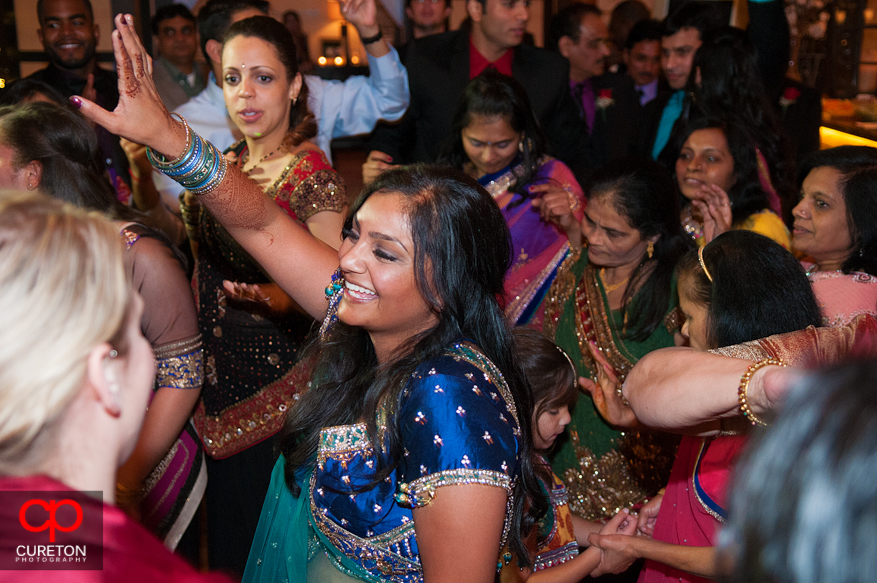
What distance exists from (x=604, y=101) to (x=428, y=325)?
2948 millimetres

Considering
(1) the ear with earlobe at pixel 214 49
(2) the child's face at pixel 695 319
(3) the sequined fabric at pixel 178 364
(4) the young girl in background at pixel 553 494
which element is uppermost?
(1) the ear with earlobe at pixel 214 49

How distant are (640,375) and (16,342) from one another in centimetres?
83

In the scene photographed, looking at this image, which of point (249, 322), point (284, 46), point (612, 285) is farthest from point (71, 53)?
point (612, 285)

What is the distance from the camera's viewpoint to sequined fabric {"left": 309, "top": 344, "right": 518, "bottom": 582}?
3.22 ft

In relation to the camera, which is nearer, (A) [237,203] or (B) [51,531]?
(B) [51,531]

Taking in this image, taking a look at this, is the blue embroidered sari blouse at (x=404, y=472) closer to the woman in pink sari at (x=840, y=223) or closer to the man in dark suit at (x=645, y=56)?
the woman in pink sari at (x=840, y=223)

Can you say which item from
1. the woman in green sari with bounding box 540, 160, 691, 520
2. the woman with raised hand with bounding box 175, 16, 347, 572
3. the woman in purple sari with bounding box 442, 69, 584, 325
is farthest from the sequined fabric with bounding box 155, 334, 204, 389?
the woman in purple sari with bounding box 442, 69, 584, 325

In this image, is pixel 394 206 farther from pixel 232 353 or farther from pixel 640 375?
pixel 232 353

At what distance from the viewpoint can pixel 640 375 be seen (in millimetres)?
1087

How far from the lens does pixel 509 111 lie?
8.27 feet

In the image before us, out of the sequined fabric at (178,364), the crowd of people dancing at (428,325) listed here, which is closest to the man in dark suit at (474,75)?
the crowd of people dancing at (428,325)

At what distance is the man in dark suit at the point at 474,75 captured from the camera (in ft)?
9.88

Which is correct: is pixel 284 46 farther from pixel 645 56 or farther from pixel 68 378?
pixel 645 56

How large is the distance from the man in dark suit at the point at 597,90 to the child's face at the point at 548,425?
2264 mm
